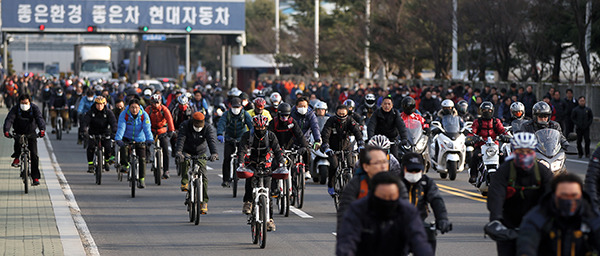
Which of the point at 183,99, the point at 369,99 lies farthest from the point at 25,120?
the point at 369,99

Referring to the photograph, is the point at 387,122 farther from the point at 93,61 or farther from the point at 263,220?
the point at 93,61

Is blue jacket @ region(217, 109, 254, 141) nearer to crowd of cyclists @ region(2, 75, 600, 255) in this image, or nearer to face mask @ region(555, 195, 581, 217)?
crowd of cyclists @ region(2, 75, 600, 255)

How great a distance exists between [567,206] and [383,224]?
1.12m

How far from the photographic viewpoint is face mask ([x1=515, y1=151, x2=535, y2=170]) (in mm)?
8703

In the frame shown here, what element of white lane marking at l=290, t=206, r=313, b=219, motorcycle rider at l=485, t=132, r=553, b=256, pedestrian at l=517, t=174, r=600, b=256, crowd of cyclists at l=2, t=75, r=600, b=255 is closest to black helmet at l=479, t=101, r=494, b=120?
crowd of cyclists at l=2, t=75, r=600, b=255

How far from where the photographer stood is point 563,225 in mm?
7168

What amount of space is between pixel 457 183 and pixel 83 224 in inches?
333

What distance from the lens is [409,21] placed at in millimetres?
54969

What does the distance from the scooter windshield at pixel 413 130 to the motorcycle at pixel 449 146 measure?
0.91m

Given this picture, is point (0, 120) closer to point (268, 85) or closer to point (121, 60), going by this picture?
point (268, 85)

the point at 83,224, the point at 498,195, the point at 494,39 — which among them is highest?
the point at 494,39

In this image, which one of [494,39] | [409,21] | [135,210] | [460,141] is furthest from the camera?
[409,21]

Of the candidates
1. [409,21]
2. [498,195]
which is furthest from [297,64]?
[498,195]

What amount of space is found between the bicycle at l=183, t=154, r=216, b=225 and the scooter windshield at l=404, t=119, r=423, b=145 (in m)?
5.78
